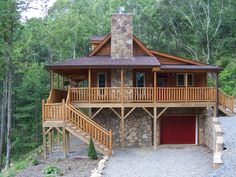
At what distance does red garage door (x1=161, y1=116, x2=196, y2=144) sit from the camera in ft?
83.7

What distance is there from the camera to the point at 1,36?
87.6 ft

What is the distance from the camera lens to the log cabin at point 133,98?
72.8 ft

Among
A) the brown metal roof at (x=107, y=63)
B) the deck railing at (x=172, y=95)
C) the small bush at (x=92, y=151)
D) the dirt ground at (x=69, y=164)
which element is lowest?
the dirt ground at (x=69, y=164)

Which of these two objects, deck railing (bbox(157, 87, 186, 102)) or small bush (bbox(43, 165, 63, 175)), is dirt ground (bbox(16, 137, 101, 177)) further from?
deck railing (bbox(157, 87, 186, 102))

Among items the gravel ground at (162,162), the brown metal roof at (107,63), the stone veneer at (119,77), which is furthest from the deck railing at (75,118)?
the stone veneer at (119,77)

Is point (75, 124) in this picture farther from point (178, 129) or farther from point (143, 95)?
point (178, 129)

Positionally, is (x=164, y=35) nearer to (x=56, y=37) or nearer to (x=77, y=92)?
(x=56, y=37)

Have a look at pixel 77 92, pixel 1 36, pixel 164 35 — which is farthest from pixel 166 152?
pixel 164 35

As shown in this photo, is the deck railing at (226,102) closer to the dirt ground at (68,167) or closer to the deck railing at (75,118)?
the deck railing at (75,118)

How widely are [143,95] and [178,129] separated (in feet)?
14.1

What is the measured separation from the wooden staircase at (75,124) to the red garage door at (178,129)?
617 cm

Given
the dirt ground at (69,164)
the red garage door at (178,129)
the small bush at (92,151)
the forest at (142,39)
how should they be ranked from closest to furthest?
1. the dirt ground at (69,164)
2. the small bush at (92,151)
3. the red garage door at (178,129)
4. the forest at (142,39)

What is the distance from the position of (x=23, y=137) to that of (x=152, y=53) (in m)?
20.4

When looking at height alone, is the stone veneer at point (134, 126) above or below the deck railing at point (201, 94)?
below
